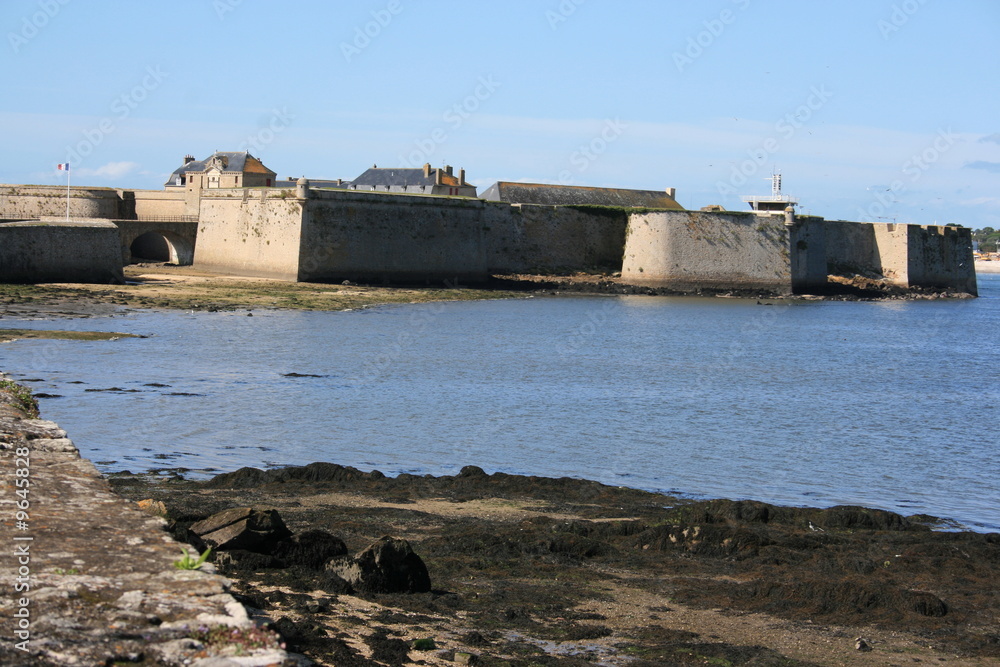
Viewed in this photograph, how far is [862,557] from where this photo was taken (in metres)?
7.54

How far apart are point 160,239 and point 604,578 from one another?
38.8 meters

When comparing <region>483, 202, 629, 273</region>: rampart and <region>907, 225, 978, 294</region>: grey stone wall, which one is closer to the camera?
<region>483, 202, 629, 273</region>: rampart

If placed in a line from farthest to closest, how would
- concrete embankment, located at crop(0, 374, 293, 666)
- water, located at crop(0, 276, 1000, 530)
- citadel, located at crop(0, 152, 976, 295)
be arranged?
citadel, located at crop(0, 152, 976, 295), water, located at crop(0, 276, 1000, 530), concrete embankment, located at crop(0, 374, 293, 666)

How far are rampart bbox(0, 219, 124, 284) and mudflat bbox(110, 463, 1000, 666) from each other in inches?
864

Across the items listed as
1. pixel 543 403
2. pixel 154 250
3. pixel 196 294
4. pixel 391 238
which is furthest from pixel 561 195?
pixel 543 403

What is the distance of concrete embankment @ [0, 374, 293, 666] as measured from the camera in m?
2.97

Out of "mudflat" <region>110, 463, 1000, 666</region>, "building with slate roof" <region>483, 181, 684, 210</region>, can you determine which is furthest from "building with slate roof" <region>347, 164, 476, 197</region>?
"mudflat" <region>110, 463, 1000, 666</region>

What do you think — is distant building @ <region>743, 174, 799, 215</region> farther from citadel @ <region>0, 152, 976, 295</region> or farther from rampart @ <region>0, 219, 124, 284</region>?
rampart @ <region>0, 219, 124, 284</region>

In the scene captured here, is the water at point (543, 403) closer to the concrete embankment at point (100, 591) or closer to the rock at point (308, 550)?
the rock at point (308, 550)

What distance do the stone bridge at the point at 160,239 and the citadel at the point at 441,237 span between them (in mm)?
57

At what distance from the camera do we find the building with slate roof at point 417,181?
175 ft

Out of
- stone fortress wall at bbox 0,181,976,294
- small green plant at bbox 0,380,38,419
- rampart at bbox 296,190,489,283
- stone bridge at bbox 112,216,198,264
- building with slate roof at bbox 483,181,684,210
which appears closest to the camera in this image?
small green plant at bbox 0,380,38,419

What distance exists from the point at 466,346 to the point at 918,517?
14053 millimetres

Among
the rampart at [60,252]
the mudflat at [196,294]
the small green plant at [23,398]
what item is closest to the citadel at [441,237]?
the rampart at [60,252]
